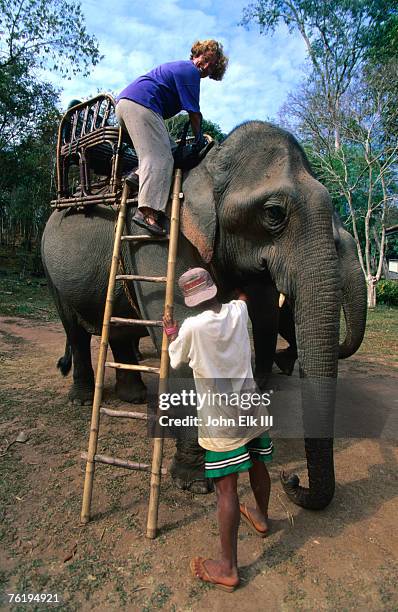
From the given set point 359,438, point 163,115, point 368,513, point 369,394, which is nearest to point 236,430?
point 368,513

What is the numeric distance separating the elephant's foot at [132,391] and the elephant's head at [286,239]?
1.93 metres

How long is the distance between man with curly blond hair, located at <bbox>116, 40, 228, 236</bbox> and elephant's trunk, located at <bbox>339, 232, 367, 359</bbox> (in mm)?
1674

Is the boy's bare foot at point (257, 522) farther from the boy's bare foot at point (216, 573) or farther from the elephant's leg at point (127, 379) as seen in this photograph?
the elephant's leg at point (127, 379)

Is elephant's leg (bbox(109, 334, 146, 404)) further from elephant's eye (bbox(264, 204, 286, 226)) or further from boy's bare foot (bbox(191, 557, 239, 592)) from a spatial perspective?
boy's bare foot (bbox(191, 557, 239, 592))

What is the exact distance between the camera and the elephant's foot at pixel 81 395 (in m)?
4.68

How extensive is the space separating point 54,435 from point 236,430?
2260 millimetres

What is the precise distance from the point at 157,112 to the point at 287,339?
3.10m

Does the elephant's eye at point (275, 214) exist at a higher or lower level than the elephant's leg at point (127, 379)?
higher

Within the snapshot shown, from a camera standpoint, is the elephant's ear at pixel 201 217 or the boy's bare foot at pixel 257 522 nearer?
the boy's bare foot at pixel 257 522

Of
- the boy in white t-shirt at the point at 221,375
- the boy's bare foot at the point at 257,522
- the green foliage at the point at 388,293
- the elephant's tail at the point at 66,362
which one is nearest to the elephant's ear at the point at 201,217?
the boy in white t-shirt at the point at 221,375

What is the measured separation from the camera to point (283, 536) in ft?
8.31

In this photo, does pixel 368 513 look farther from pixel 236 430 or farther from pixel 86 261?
pixel 86 261

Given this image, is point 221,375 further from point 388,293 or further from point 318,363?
point 388,293

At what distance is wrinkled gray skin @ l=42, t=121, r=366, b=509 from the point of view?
8.82 ft
